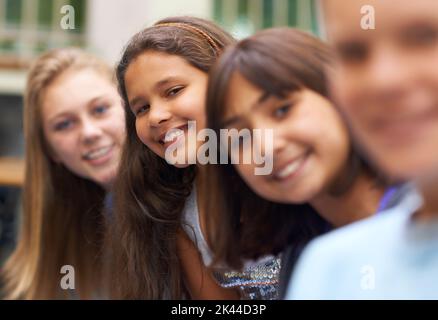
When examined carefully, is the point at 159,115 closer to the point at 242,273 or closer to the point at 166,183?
the point at 166,183

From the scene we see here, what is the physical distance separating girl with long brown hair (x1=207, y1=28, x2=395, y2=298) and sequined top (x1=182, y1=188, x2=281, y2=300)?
0.13 m

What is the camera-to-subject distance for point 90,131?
5.47 feet

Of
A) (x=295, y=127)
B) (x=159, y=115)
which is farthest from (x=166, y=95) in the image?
(x=295, y=127)

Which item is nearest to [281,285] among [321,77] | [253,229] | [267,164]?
Result: [253,229]

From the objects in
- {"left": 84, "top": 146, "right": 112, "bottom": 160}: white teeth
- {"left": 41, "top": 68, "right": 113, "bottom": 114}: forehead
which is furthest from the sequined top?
{"left": 41, "top": 68, "right": 113, "bottom": 114}: forehead

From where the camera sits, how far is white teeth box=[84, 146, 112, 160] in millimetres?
1671

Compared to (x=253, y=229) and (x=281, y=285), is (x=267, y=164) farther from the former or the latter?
(x=281, y=285)

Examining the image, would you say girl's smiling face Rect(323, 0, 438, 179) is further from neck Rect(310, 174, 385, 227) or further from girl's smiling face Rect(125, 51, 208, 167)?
girl's smiling face Rect(125, 51, 208, 167)

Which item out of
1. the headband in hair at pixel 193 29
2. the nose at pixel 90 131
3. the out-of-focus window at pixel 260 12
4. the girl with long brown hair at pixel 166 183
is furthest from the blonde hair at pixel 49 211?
the out-of-focus window at pixel 260 12

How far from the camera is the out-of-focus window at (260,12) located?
2433mm

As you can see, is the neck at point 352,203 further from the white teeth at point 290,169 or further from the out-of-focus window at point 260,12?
the out-of-focus window at point 260,12

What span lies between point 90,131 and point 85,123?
3cm

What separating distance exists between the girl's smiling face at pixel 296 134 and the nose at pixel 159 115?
→ 17cm
